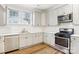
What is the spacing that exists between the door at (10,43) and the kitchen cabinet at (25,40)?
0.18 metres

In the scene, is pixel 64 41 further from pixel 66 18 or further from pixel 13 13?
pixel 13 13

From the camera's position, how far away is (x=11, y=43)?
7.41 ft

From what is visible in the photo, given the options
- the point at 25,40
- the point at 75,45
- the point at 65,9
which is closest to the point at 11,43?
the point at 25,40

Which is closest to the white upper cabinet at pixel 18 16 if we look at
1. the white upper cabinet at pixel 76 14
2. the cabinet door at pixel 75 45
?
the white upper cabinet at pixel 76 14

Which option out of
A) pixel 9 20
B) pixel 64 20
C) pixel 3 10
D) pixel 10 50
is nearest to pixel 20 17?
pixel 9 20

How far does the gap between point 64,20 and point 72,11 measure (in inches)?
13.0

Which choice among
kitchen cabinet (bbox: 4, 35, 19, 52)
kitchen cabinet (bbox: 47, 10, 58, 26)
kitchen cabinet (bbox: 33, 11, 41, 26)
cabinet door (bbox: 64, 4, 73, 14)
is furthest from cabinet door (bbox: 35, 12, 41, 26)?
cabinet door (bbox: 64, 4, 73, 14)

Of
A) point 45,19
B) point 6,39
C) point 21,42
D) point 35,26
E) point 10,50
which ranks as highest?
point 45,19

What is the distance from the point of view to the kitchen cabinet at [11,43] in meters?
2.12

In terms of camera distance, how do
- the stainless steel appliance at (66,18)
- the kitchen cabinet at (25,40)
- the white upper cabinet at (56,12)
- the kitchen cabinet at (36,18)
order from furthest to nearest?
the kitchen cabinet at (36,18)
the kitchen cabinet at (25,40)
the white upper cabinet at (56,12)
the stainless steel appliance at (66,18)

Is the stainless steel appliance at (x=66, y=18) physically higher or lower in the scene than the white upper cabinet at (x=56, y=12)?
lower

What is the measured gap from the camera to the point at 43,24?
3389 millimetres

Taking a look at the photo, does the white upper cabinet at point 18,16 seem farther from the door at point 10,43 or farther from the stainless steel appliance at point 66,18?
the stainless steel appliance at point 66,18
